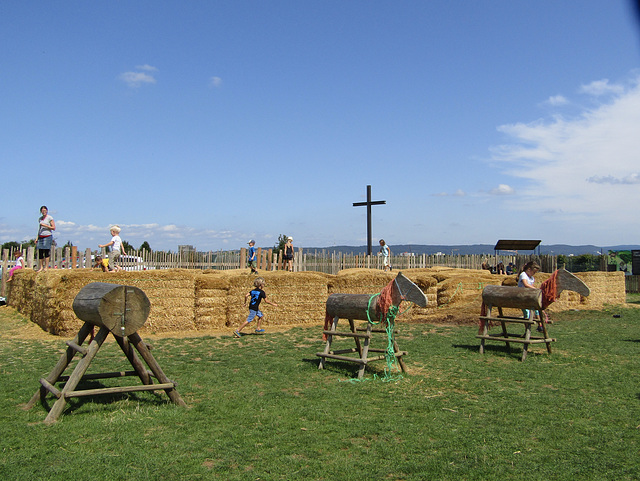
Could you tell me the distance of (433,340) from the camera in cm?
1367

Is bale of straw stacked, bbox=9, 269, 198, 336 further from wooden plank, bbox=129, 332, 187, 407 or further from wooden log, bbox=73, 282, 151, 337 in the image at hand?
wooden plank, bbox=129, 332, 187, 407

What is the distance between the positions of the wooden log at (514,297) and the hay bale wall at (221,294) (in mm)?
5952

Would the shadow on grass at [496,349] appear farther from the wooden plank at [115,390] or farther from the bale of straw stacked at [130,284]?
the bale of straw stacked at [130,284]

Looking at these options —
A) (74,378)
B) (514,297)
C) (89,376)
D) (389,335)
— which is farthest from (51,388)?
(514,297)

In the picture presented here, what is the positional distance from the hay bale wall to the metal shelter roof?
35.8ft

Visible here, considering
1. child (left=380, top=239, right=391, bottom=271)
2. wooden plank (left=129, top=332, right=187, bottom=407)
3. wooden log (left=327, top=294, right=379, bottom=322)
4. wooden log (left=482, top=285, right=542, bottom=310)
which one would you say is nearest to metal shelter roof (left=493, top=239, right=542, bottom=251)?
child (left=380, top=239, right=391, bottom=271)

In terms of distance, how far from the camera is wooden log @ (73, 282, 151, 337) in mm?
7145

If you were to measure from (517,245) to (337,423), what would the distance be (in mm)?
28655

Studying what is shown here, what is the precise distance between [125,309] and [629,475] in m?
6.28

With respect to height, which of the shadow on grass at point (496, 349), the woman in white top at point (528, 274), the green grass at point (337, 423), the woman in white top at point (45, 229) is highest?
the woman in white top at point (45, 229)

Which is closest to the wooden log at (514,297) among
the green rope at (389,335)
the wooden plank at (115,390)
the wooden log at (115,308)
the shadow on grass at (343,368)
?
the shadow on grass at (343,368)

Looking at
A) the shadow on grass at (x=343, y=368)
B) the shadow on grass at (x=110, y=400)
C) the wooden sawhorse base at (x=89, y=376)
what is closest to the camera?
A: the wooden sawhorse base at (x=89, y=376)

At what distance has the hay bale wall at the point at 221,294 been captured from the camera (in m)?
14.7

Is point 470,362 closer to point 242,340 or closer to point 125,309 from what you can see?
point 242,340
